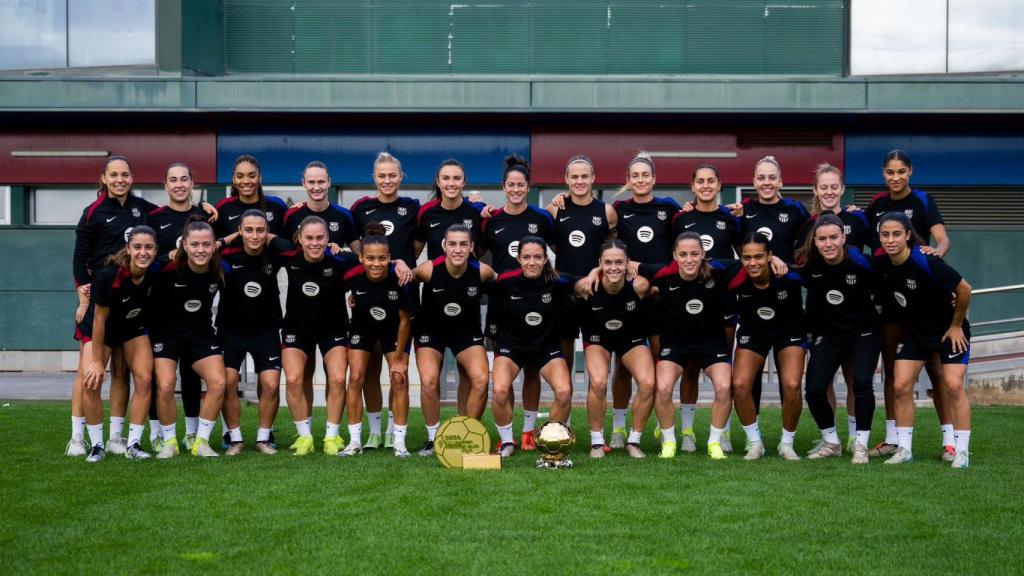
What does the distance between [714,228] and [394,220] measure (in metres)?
2.54

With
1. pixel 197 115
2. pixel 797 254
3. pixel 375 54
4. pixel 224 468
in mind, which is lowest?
pixel 224 468

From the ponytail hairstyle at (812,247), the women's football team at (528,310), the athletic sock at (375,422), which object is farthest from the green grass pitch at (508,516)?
the ponytail hairstyle at (812,247)

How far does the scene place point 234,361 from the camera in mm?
8758

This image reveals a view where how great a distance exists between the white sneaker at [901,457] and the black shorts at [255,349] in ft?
15.0

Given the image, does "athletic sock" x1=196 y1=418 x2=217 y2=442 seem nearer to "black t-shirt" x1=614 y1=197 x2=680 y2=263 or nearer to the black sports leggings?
"black t-shirt" x1=614 y1=197 x2=680 y2=263

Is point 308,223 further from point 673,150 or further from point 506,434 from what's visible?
point 673,150

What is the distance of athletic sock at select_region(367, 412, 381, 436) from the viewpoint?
359 inches

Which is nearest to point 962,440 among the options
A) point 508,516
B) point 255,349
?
point 508,516

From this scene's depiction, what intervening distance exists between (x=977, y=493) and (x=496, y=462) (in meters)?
3.04

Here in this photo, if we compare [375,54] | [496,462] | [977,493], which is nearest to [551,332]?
[496,462]

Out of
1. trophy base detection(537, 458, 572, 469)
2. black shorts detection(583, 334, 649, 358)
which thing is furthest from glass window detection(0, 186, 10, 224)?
trophy base detection(537, 458, 572, 469)

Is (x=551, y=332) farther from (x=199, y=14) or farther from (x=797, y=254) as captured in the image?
(x=199, y=14)

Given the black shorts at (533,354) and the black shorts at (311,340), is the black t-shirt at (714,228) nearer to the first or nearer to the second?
the black shorts at (533,354)

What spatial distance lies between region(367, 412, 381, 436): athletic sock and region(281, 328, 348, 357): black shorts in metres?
0.67
